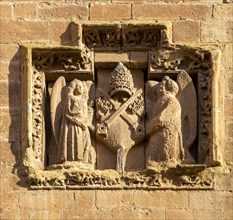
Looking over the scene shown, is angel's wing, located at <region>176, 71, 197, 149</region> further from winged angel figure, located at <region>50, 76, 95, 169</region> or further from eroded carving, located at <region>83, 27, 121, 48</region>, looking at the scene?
winged angel figure, located at <region>50, 76, 95, 169</region>

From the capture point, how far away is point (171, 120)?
18.2 meters

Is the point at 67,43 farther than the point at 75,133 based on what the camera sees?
Yes

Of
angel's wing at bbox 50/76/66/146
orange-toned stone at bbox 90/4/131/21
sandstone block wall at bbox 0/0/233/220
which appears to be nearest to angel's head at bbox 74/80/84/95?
angel's wing at bbox 50/76/66/146

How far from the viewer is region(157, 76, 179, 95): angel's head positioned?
60.2ft

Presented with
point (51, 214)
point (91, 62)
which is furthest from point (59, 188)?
point (91, 62)

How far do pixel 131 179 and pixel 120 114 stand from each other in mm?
732

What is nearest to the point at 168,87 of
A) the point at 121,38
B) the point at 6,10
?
the point at 121,38

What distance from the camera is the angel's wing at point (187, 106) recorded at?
18.2m

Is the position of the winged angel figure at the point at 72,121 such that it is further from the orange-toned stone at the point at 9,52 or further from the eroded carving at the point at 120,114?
the orange-toned stone at the point at 9,52

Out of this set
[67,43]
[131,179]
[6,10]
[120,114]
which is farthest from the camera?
[6,10]

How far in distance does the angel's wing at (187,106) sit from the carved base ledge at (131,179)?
0.35 metres

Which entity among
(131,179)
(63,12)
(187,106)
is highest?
(63,12)

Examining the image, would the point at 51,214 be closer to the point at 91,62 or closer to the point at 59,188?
the point at 59,188

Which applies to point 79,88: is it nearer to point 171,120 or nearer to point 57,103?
point 57,103
